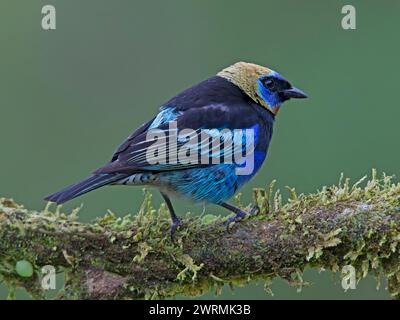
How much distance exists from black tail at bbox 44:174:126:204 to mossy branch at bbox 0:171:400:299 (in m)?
0.10

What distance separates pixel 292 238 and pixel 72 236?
45.3 inches

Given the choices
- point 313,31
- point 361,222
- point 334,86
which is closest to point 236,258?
point 361,222

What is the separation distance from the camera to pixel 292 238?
14.7 ft

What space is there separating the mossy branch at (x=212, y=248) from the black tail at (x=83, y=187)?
0.10 metres

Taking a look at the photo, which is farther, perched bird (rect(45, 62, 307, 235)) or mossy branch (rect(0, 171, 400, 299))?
perched bird (rect(45, 62, 307, 235))

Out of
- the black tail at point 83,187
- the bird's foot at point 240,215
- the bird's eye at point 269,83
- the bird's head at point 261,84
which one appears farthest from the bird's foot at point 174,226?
the bird's eye at point 269,83

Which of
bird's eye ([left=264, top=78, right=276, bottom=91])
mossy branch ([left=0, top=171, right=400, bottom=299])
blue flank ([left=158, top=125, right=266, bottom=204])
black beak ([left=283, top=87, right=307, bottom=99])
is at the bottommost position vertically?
mossy branch ([left=0, top=171, right=400, bottom=299])

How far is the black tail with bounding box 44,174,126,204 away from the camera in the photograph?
466 cm

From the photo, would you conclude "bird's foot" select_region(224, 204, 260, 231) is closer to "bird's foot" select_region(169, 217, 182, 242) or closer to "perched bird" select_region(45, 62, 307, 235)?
"perched bird" select_region(45, 62, 307, 235)

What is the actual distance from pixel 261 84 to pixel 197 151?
114 centimetres

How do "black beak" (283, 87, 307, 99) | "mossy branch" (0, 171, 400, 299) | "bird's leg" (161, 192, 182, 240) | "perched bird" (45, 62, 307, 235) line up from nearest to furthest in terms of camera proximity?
"mossy branch" (0, 171, 400, 299) < "bird's leg" (161, 192, 182, 240) < "perched bird" (45, 62, 307, 235) < "black beak" (283, 87, 307, 99)

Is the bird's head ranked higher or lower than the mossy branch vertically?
higher

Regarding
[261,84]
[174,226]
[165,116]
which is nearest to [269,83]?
[261,84]

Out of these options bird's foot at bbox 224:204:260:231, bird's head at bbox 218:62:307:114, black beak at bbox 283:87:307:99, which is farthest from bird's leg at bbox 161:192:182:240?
black beak at bbox 283:87:307:99
